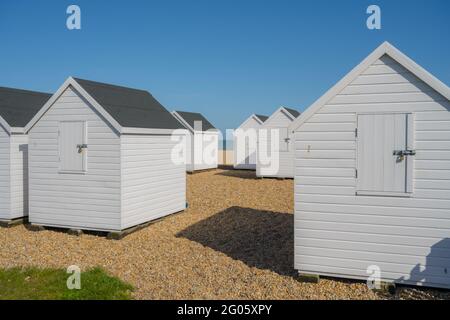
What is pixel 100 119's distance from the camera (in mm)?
12453

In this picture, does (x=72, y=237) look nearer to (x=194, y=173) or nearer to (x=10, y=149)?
(x=10, y=149)

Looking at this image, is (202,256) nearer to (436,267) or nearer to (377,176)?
(377,176)

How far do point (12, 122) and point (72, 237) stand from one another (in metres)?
4.54

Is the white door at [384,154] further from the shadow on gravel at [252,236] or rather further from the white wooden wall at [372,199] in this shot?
the shadow on gravel at [252,236]

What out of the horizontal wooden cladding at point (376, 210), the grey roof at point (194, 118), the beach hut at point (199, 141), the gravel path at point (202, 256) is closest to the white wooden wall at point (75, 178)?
the gravel path at point (202, 256)

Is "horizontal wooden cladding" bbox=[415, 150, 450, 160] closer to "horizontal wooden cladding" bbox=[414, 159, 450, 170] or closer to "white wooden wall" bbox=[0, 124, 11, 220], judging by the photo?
"horizontal wooden cladding" bbox=[414, 159, 450, 170]

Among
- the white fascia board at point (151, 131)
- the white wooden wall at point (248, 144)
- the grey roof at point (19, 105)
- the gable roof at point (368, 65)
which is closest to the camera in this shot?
the gable roof at point (368, 65)

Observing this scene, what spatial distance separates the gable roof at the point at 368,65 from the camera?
304 inches

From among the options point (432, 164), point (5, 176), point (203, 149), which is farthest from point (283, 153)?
point (432, 164)

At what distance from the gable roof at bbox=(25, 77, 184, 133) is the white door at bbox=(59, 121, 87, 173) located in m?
0.82

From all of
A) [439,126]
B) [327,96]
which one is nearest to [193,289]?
[327,96]

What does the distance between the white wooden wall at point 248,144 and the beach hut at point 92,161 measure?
19.0 m

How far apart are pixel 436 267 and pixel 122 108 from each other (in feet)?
31.0

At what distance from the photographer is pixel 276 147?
2627cm
